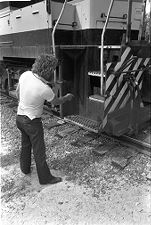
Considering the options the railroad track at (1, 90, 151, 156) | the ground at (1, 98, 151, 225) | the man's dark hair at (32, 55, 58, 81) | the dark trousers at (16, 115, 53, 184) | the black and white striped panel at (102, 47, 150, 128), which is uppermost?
the man's dark hair at (32, 55, 58, 81)

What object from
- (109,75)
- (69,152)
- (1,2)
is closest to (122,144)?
(69,152)

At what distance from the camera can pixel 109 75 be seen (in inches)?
134

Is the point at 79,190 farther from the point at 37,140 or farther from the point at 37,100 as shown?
the point at 37,100

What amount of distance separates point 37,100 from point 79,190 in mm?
1150

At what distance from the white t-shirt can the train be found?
103cm

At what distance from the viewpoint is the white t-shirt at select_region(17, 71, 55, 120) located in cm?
269

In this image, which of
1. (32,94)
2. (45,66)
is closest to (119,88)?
(45,66)

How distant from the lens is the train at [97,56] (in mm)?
A: 3541

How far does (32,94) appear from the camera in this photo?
2697mm

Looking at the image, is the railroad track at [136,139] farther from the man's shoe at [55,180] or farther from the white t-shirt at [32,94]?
the white t-shirt at [32,94]

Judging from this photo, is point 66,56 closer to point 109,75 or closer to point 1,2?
point 109,75

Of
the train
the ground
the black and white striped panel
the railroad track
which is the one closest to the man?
the ground

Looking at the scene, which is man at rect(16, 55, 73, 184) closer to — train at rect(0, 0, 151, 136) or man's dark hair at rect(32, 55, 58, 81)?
man's dark hair at rect(32, 55, 58, 81)

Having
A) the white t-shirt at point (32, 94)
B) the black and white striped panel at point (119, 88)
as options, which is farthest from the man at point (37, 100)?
the black and white striped panel at point (119, 88)
